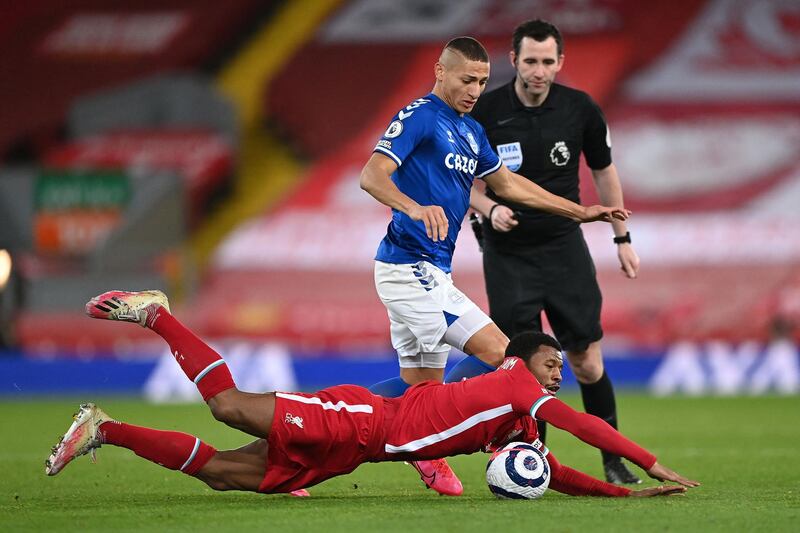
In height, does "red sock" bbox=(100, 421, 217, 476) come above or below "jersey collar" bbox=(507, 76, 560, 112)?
below

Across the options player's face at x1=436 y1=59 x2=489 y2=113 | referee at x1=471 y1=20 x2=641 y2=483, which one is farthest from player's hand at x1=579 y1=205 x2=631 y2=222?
player's face at x1=436 y1=59 x2=489 y2=113

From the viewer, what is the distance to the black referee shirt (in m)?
6.90

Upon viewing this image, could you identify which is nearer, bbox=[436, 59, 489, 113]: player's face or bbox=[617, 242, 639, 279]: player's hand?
bbox=[436, 59, 489, 113]: player's face

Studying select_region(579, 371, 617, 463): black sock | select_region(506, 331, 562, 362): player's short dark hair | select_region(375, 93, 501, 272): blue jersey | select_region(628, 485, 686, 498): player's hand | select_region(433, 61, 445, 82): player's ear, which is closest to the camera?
select_region(628, 485, 686, 498): player's hand

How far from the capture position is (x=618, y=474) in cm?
669

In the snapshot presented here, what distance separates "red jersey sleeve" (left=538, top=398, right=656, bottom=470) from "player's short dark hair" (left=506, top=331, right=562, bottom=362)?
0.36 meters

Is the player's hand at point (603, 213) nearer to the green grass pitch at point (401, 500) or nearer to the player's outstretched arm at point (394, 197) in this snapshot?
the player's outstretched arm at point (394, 197)

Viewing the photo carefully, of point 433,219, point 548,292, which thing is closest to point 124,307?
point 433,219

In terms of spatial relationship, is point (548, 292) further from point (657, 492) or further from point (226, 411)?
point (226, 411)

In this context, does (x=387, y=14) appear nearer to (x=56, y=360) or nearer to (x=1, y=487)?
(x=56, y=360)

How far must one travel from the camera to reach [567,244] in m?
6.98

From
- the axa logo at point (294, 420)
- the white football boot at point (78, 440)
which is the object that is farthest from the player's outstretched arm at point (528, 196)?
the white football boot at point (78, 440)

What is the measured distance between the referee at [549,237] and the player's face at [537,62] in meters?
0.03

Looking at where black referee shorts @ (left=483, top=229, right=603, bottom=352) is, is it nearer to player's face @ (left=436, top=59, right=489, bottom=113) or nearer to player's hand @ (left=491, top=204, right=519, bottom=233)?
player's hand @ (left=491, top=204, right=519, bottom=233)
